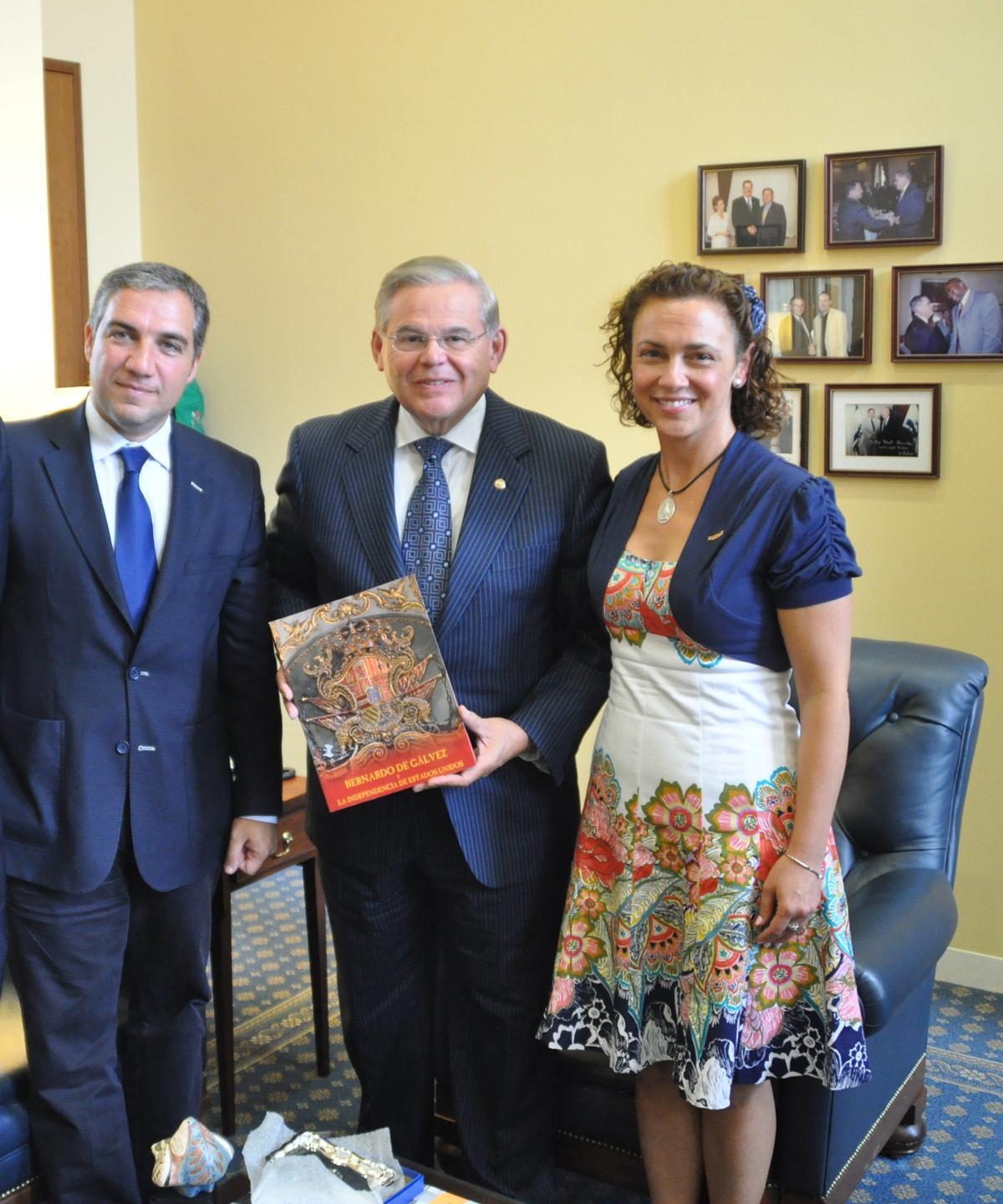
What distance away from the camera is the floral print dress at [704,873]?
194cm

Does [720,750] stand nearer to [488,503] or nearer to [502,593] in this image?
[502,593]

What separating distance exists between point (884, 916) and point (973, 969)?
150cm

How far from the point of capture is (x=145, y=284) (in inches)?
83.1

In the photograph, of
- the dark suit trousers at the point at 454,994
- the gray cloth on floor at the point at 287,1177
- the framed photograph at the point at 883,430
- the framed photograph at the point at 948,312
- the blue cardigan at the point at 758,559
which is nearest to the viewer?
the gray cloth on floor at the point at 287,1177

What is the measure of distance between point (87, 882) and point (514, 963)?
2.34 ft

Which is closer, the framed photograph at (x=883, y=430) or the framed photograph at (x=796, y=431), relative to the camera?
the framed photograph at (x=883, y=430)

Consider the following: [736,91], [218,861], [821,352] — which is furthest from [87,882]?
[736,91]

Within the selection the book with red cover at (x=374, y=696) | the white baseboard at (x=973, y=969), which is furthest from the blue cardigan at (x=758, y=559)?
the white baseboard at (x=973, y=969)

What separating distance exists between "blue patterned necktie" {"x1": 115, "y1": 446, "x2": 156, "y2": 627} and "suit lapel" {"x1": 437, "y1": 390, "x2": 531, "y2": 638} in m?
0.48

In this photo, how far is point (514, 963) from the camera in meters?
2.22

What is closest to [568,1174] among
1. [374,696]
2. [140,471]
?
[374,696]

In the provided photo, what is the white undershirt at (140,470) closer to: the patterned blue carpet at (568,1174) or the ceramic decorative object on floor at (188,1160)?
the ceramic decorative object on floor at (188,1160)

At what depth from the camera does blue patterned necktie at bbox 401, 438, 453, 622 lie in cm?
215

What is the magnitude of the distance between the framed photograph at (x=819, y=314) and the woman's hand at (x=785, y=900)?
6.32 feet
